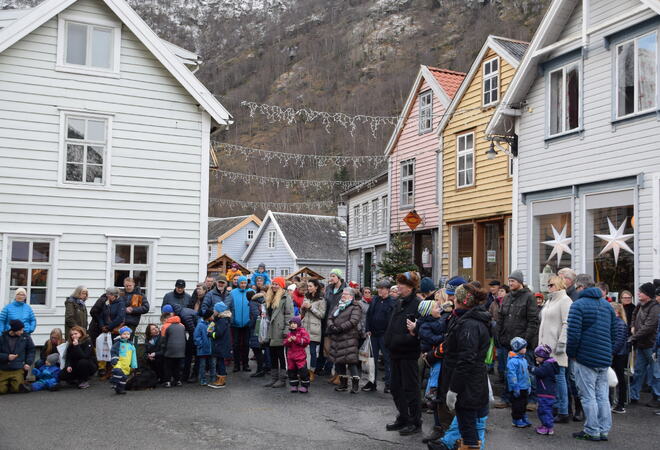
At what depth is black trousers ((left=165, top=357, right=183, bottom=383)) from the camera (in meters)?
12.1

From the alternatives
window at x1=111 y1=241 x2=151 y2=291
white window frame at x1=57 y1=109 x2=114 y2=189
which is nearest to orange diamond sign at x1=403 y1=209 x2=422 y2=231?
window at x1=111 y1=241 x2=151 y2=291

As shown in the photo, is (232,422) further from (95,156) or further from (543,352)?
(95,156)

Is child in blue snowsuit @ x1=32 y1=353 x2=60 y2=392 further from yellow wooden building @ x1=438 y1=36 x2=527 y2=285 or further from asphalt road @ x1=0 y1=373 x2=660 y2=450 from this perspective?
yellow wooden building @ x1=438 y1=36 x2=527 y2=285

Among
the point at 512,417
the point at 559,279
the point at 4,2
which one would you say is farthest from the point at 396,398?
the point at 4,2

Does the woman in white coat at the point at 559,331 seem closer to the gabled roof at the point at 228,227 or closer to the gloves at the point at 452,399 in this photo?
the gloves at the point at 452,399

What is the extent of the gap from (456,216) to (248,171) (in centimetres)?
3243

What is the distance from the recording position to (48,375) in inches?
464

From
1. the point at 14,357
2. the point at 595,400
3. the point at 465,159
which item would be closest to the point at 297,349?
the point at 14,357

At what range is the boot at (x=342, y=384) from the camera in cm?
1164

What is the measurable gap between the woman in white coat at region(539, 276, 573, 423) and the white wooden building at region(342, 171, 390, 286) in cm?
1869

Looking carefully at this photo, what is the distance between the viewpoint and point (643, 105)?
12836 millimetres

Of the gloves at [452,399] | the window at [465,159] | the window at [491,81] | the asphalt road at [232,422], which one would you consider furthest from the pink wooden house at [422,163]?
the gloves at [452,399]

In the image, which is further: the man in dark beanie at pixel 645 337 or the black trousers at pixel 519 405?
the man in dark beanie at pixel 645 337

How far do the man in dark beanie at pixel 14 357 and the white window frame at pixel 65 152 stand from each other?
14.5 feet
